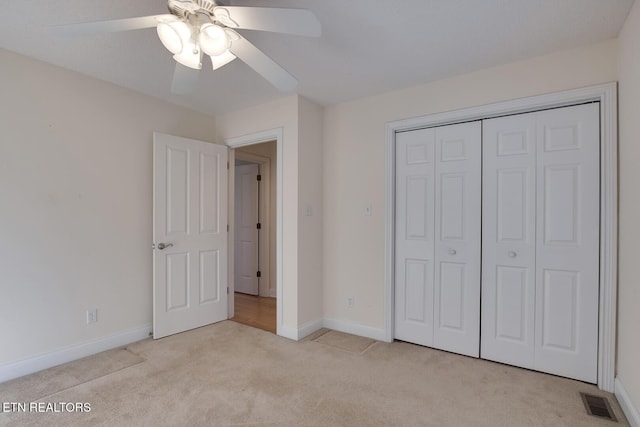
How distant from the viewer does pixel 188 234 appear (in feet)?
11.1

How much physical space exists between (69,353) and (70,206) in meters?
1.20

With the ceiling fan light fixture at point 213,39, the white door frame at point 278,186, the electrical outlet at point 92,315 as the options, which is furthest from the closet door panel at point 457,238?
the electrical outlet at point 92,315

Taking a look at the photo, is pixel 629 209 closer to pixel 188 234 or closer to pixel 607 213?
pixel 607 213

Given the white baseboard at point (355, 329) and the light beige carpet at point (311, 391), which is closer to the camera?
the light beige carpet at point (311, 391)

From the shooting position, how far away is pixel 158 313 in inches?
124

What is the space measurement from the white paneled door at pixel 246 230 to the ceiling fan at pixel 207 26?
3.54m

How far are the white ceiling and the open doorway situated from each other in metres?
2.00

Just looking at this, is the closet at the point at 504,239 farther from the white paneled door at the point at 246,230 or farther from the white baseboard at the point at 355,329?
the white paneled door at the point at 246,230

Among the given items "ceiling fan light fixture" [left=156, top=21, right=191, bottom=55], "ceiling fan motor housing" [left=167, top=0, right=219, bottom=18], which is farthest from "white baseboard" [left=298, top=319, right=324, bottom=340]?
"ceiling fan motor housing" [left=167, top=0, right=219, bottom=18]

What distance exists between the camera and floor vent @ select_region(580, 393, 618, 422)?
195 centimetres

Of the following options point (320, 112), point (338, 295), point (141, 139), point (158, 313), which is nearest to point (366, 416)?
point (338, 295)

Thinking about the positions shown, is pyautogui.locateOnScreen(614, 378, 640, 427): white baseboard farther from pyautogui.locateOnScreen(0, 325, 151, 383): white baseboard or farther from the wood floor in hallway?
pyautogui.locateOnScreen(0, 325, 151, 383): white baseboard

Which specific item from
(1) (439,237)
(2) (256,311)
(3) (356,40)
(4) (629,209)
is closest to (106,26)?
(3) (356,40)

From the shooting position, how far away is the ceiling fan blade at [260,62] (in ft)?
5.23
